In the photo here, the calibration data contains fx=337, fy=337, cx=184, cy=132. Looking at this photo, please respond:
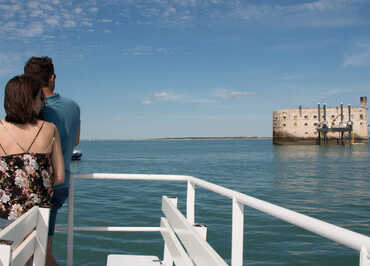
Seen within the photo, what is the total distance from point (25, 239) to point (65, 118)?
0.92 m

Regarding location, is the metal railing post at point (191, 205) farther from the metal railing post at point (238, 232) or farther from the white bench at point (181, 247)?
the metal railing post at point (238, 232)

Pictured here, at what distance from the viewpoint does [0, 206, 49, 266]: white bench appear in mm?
1275

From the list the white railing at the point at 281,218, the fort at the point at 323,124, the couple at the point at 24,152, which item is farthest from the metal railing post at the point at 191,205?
the fort at the point at 323,124

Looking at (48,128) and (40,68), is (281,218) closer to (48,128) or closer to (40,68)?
(48,128)

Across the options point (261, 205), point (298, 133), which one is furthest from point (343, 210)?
point (298, 133)

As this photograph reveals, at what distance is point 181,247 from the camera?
2.45 metres

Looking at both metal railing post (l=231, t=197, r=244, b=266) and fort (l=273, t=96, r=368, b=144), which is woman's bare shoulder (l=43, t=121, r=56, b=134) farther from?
fort (l=273, t=96, r=368, b=144)

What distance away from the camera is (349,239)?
98 centimetres

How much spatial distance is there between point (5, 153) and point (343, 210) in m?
13.0

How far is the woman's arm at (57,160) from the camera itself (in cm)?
207

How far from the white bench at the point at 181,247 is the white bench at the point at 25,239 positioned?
0.85m

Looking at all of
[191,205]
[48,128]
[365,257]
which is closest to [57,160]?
[48,128]

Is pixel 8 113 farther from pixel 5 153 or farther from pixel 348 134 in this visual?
pixel 348 134

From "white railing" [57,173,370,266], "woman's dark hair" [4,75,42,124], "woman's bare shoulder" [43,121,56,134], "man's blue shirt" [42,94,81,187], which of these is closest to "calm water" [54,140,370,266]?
"man's blue shirt" [42,94,81,187]
